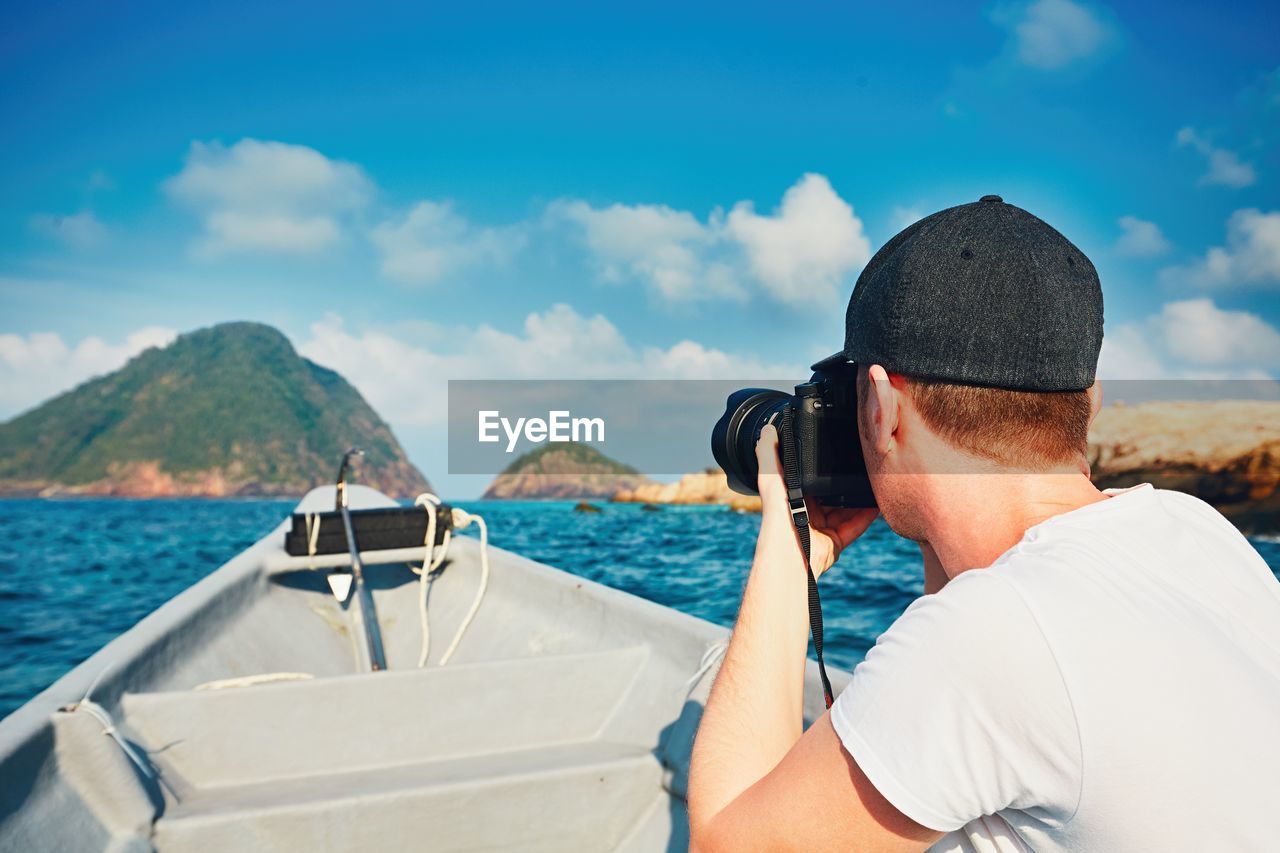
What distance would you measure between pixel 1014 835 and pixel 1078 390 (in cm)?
49

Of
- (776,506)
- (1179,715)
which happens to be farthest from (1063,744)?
(776,506)

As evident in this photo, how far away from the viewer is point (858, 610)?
6.66 metres

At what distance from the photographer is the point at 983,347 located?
3.04 ft

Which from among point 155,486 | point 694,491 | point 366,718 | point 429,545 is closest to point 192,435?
point 155,486

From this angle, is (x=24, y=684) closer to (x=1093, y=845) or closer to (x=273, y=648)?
(x=273, y=648)

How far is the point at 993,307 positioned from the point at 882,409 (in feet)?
0.56

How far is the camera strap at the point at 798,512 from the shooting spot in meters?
1.18

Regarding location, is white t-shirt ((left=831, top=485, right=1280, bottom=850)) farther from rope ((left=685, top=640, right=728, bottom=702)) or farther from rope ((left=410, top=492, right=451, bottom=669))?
rope ((left=410, top=492, right=451, bottom=669))

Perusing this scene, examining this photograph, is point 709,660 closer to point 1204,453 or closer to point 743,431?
point 743,431

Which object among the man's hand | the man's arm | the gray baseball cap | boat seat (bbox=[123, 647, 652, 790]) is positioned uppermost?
the gray baseball cap

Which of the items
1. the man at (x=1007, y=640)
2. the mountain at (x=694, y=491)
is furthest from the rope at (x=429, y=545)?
the mountain at (x=694, y=491)

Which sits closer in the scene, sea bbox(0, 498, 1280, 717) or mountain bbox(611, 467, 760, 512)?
sea bbox(0, 498, 1280, 717)

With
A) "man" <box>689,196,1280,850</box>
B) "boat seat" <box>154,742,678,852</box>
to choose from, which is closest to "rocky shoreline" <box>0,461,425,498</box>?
"boat seat" <box>154,742,678,852</box>

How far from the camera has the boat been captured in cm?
193
